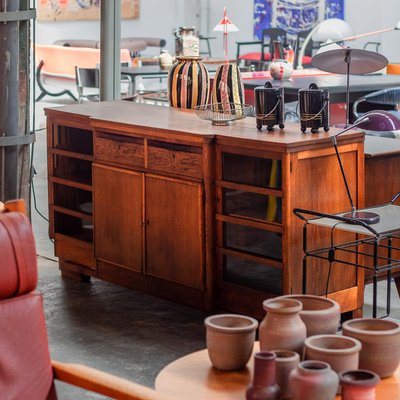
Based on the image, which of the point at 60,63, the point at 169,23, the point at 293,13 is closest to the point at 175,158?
Result: the point at 60,63

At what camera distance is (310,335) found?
91.7 inches

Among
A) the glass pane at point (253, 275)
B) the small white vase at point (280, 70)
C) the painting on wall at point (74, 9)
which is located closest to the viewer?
the glass pane at point (253, 275)

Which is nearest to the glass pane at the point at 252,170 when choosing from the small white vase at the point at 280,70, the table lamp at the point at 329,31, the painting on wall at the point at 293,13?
the small white vase at the point at 280,70

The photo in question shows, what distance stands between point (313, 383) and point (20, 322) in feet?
2.35

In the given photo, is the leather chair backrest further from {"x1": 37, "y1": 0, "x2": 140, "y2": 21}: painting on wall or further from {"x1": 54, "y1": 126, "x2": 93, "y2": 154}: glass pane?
{"x1": 37, "y1": 0, "x2": 140, "y2": 21}: painting on wall

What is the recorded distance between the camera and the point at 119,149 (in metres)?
4.72

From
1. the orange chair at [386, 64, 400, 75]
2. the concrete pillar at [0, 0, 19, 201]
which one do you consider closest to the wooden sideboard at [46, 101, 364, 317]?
the concrete pillar at [0, 0, 19, 201]

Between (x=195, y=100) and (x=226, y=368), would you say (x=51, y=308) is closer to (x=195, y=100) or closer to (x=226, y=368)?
(x=195, y=100)

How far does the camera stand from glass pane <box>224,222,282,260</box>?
4156 mm

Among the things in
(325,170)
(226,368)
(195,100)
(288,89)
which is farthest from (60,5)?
(226,368)

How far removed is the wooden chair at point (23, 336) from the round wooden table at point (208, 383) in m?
0.16

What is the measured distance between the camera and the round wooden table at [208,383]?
2.25 metres

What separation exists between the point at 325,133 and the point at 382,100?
3.24 metres

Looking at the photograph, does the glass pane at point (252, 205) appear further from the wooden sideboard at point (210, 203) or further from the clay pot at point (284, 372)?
the clay pot at point (284, 372)
